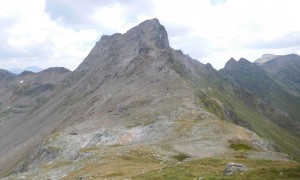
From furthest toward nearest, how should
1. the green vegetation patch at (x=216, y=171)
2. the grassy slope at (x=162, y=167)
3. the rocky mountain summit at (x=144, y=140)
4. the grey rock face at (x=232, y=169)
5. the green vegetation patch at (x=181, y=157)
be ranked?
the green vegetation patch at (x=181, y=157) → the rocky mountain summit at (x=144, y=140) → the grey rock face at (x=232, y=169) → the grassy slope at (x=162, y=167) → the green vegetation patch at (x=216, y=171)

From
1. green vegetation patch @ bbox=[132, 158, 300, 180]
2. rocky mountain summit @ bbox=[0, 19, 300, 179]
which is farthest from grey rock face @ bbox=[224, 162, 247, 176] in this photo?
rocky mountain summit @ bbox=[0, 19, 300, 179]

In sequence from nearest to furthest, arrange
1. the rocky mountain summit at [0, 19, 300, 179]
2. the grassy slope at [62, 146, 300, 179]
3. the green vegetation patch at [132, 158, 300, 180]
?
the green vegetation patch at [132, 158, 300, 180] → the grassy slope at [62, 146, 300, 179] → the rocky mountain summit at [0, 19, 300, 179]

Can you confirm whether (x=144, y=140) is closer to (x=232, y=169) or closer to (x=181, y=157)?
(x=181, y=157)

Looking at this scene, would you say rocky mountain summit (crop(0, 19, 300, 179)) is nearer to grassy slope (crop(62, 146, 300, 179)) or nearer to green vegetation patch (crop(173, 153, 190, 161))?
green vegetation patch (crop(173, 153, 190, 161))

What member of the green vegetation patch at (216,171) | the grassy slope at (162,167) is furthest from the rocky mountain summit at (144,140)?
the green vegetation patch at (216,171)

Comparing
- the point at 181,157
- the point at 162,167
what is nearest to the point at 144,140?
the point at 181,157

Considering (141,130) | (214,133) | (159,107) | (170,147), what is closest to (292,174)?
(170,147)

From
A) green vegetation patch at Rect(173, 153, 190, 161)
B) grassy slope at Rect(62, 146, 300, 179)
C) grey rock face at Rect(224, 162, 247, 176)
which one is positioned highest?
grey rock face at Rect(224, 162, 247, 176)

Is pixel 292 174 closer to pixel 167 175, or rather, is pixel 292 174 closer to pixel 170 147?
pixel 167 175

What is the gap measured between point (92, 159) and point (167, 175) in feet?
93.0

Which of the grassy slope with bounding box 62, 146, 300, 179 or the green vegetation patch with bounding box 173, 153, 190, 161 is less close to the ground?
the grassy slope with bounding box 62, 146, 300, 179

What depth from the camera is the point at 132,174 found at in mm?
51438

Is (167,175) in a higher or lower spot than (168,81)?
lower

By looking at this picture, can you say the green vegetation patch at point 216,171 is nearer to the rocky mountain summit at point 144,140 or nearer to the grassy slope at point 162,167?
the grassy slope at point 162,167
